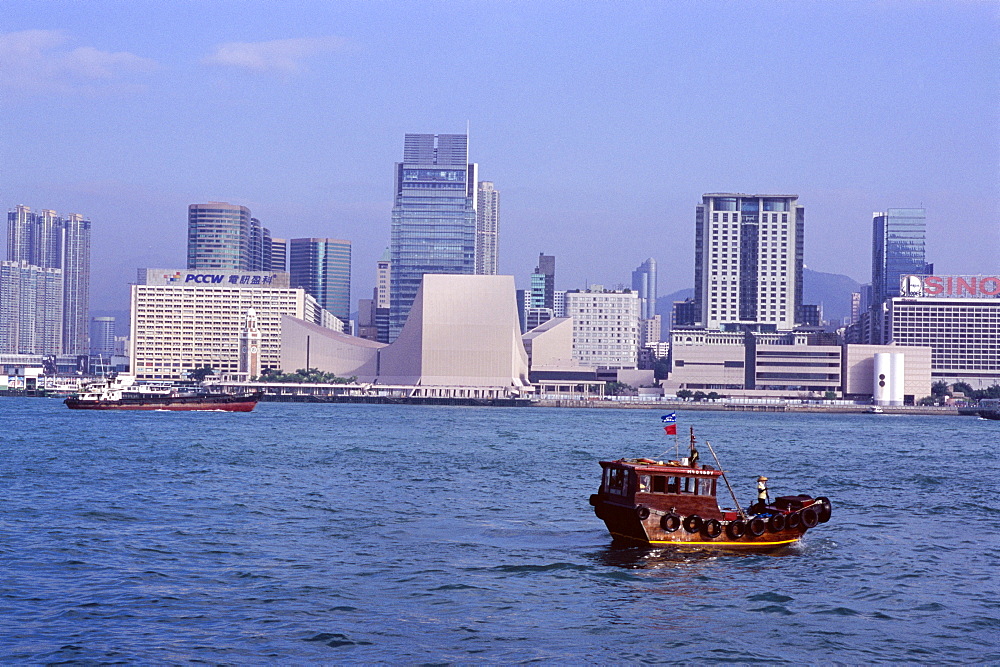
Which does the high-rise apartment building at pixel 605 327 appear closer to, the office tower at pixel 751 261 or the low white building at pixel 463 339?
the office tower at pixel 751 261

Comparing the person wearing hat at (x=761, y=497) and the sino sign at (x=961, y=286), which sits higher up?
the sino sign at (x=961, y=286)

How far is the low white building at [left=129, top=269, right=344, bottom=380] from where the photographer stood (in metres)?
146

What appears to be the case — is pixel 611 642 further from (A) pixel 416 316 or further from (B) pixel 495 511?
(A) pixel 416 316

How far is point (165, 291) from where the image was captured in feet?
491

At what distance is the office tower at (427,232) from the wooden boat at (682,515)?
16484 cm

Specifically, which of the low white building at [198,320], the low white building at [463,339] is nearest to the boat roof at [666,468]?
the low white building at [463,339]

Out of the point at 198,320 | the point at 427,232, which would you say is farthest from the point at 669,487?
the point at 427,232

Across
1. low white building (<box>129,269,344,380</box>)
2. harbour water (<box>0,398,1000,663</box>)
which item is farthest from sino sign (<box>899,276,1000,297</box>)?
harbour water (<box>0,398,1000,663</box>)

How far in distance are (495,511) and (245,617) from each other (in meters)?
10.1

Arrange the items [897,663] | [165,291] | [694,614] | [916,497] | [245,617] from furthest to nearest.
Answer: [165,291]
[916,497]
[694,614]
[245,617]
[897,663]

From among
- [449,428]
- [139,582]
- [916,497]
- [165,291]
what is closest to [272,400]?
[165,291]

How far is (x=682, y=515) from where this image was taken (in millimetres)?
18484

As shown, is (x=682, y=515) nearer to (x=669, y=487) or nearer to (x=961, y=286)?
(x=669, y=487)

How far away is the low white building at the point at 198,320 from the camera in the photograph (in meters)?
146
